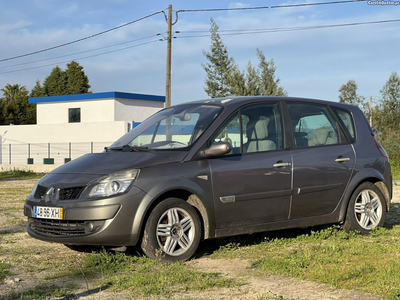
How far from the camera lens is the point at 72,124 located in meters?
40.2

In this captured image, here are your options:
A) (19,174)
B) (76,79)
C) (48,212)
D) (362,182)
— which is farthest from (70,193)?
(76,79)

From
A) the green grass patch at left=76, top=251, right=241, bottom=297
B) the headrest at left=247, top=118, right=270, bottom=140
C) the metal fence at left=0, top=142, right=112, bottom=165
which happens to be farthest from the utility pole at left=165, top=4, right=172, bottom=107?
Answer: the green grass patch at left=76, top=251, right=241, bottom=297

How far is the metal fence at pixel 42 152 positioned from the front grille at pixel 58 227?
2744 centimetres

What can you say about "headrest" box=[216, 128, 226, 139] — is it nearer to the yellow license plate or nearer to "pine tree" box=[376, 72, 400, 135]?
the yellow license plate

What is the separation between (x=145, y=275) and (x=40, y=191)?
5.55 ft

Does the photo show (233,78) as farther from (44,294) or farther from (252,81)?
(44,294)

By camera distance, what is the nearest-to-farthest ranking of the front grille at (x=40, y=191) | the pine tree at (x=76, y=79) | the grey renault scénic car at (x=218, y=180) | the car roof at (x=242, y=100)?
the grey renault scénic car at (x=218, y=180) → the front grille at (x=40, y=191) → the car roof at (x=242, y=100) → the pine tree at (x=76, y=79)

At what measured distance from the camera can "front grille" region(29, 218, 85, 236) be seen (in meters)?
5.37

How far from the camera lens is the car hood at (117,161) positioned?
5523mm

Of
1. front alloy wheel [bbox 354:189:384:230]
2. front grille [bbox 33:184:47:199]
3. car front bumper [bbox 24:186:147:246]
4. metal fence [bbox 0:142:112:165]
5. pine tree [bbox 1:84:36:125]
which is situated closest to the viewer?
car front bumper [bbox 24:186:147:246]

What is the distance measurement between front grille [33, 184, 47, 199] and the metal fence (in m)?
27.3

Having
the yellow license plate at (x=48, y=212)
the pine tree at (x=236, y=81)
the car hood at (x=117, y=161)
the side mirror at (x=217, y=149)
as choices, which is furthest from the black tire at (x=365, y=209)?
A: the pine tree at (x=236, y=81)

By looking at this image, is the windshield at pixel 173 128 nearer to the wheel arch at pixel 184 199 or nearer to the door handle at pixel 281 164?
the wheel arch at pixel 184 199

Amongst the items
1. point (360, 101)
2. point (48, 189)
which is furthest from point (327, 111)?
point (360, 101)
